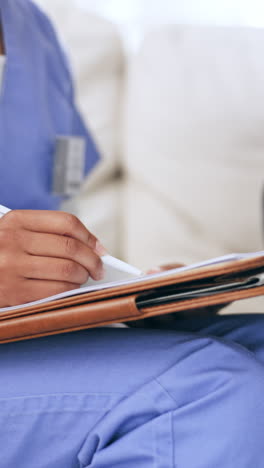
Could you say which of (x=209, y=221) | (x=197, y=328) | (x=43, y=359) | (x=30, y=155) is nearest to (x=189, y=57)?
(x=209, y=221)

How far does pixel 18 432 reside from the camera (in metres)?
0.49

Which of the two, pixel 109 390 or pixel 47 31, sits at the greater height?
pixel 47 31

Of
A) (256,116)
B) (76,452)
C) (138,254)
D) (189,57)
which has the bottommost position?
(138,254)

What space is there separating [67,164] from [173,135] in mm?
415

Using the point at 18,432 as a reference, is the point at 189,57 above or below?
above

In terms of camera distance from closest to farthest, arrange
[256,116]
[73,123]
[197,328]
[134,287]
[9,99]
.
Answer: [134,287], [197,328], [9,99], [73,123], [256,116]

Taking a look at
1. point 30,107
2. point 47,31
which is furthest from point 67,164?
point 47,31

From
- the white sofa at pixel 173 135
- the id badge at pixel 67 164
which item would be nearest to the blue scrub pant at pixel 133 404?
the id badge at pixel 67 164

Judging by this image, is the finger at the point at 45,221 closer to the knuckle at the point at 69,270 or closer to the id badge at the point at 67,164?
the knuckle at the point at 69,270

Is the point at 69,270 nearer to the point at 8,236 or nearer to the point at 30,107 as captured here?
the point at 8,236

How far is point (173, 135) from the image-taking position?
1.22m

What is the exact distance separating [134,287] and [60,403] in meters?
0.14

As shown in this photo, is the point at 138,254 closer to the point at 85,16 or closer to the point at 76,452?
the point at 85,16

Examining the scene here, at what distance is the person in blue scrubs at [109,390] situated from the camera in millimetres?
459
